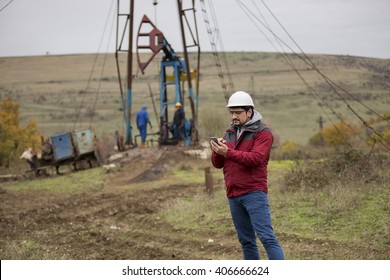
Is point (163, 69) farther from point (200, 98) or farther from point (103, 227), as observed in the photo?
point (200, 98)

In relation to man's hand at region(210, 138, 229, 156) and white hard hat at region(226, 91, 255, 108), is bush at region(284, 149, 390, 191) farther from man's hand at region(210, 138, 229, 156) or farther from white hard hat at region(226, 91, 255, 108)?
man's hand at region(210, 138, 229, 156)

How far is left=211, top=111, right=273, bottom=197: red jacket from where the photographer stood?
6.30 m

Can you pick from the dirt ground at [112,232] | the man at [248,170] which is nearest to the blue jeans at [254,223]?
the man at [248,170]

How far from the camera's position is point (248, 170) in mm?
6461

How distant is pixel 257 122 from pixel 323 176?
681 centimetres

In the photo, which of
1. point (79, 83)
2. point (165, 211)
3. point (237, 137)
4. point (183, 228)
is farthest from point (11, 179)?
point (79, 83)

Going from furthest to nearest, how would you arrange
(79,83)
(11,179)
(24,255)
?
1. (79,83)
2. (11,179)
3. (24,255)

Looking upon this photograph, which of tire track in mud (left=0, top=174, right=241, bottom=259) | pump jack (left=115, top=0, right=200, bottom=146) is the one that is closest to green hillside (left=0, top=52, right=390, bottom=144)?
pump jack (left=115, top=0, right=200, bottom=146)

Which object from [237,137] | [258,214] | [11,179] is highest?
[237,137]

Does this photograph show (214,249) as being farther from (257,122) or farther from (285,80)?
(285,80)

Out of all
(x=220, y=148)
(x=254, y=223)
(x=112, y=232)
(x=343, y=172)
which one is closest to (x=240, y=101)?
(x=220, y=148)

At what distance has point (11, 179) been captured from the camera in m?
22.1

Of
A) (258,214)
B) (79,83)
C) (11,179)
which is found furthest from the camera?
(79,83)

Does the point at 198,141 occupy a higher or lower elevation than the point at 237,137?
lower
